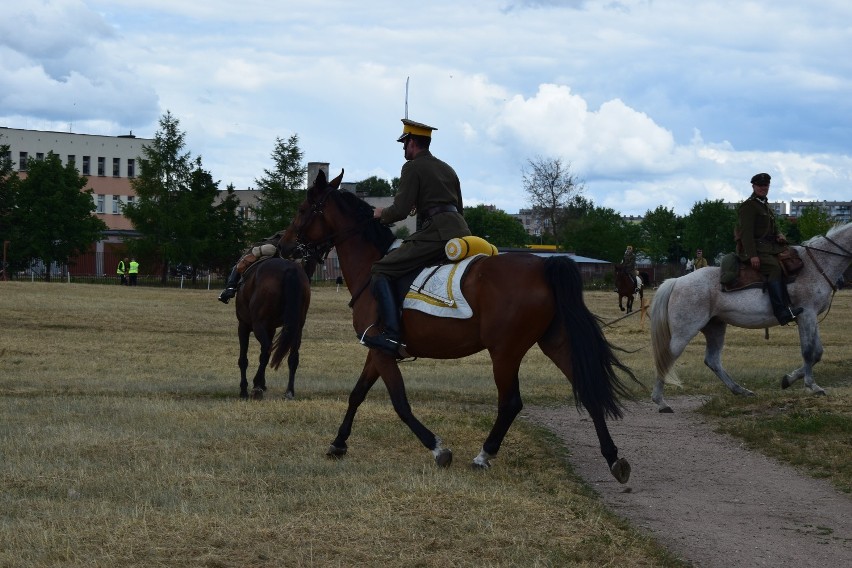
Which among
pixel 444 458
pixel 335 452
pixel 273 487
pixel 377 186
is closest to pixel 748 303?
pixel 444 458

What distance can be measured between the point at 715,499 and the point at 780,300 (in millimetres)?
6964

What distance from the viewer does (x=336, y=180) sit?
36.8ft

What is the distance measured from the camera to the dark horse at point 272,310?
1585cm

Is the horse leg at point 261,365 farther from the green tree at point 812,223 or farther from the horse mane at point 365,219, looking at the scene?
the green tree at point 812,223

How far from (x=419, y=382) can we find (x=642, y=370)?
199 inches

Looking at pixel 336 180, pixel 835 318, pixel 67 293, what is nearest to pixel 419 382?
pixel 336 180

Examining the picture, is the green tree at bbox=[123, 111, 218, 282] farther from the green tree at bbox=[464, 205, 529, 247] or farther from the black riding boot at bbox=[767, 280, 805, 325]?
the green tree at bbox=[464, 205, 529, 247]

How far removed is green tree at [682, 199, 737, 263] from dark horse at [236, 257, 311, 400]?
381 ft

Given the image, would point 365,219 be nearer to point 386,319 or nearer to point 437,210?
point 437,210

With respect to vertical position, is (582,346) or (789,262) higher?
(789,262)

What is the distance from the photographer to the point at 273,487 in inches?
337

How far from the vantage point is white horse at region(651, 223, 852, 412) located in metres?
15.7

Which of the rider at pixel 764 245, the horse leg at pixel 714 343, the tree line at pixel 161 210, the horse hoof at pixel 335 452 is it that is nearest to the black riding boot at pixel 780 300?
the rider at pixel 764 245

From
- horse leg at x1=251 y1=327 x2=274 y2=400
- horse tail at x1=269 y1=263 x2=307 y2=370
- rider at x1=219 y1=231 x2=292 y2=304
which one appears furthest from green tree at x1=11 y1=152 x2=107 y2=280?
horse tail at x1=269 y1=263 x2=307 y2=370
